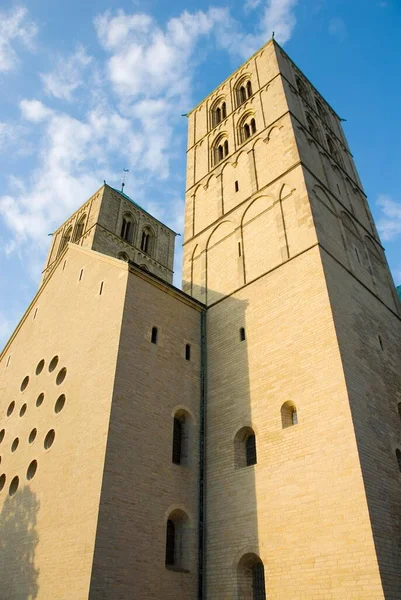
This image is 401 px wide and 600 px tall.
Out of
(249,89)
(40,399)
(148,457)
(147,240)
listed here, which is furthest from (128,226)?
(148,457)

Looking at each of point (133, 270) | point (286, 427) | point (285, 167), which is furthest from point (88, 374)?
point (285, 167)

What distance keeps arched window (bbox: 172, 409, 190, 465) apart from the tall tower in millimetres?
655

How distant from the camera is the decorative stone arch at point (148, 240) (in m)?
35.5

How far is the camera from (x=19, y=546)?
1302cm

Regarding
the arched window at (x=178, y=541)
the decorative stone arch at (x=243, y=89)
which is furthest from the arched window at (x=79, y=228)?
the arched window at (x=178, y=541)

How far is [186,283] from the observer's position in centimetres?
1970

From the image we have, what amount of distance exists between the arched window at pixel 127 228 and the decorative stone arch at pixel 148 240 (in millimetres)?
1030

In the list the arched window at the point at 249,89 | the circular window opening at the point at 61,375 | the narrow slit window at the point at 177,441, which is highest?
the arched window at the point at 249,89

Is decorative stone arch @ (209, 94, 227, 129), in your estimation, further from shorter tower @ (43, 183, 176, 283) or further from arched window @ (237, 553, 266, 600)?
arched window @ (237, 553, 266, 600)

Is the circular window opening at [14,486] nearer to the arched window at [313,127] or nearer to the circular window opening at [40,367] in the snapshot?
the circular window opening at [40,367]

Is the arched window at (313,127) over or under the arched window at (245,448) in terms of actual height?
over

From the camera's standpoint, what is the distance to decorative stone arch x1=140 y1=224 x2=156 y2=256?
3547cm

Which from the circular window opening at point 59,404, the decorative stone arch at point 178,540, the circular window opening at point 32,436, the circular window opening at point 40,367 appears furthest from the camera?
the circular window opening at point 40,367

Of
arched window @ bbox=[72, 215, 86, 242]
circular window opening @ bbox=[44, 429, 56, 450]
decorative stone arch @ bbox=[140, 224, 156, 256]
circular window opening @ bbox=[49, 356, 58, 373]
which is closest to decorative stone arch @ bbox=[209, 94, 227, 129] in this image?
decorative stone arch @ bbox=[140, 224, 156, 256]
